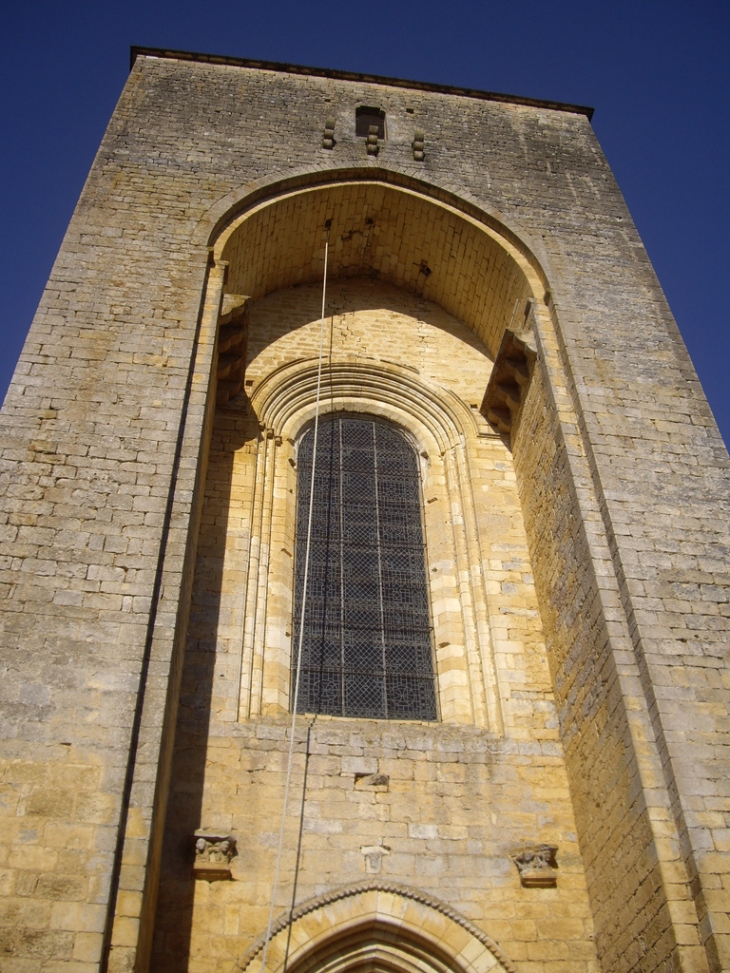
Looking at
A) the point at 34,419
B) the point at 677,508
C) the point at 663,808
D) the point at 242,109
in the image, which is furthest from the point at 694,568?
the point at 242,109

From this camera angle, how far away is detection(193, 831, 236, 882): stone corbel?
5.26 m

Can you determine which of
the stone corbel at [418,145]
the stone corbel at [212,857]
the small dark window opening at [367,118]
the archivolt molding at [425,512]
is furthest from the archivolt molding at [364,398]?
the stone corbel at [212,857]

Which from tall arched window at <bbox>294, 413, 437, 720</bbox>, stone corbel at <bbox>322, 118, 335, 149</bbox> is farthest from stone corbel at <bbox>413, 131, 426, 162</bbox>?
tall arched window at <bbox>294, 413, 437, 720</bbox>

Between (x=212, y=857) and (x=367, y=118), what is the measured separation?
27.1ft

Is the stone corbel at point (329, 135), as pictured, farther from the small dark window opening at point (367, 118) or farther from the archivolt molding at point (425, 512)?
the archivolt molding at point (425, 512)

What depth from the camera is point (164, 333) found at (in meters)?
6.82

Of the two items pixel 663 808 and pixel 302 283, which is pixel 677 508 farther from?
pixel 302 283

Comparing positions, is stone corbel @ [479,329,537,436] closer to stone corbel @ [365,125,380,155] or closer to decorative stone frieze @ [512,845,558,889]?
stone corbel @ [365,125,380,155]

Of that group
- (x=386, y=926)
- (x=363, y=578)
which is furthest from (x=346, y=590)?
(x=386, y=926)

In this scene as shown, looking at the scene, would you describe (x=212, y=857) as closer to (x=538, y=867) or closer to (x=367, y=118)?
(x=538, y=867)

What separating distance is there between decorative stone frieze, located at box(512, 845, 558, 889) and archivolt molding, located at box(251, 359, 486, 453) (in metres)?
3.81

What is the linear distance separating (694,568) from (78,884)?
3.89m

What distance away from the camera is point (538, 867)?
5.54 metres

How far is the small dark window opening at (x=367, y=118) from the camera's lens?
10.4 metres
